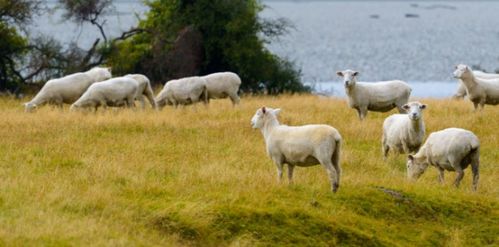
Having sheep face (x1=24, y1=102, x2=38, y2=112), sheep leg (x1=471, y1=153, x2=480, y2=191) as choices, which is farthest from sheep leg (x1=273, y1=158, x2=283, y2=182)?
sheep face (x1=24, y1=102, x2=38, y2=112)

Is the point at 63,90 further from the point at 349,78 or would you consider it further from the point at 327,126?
the point at 327,126

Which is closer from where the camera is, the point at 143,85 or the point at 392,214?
the point at 392,214

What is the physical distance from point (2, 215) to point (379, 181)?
599 centimetres

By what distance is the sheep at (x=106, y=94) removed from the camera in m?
25.5

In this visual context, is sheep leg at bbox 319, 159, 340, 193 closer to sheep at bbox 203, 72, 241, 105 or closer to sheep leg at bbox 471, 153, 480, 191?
sheep leg at bbox 471, 153, 480, 191

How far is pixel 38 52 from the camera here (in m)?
37.5

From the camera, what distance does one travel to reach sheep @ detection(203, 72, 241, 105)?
91.9 feet

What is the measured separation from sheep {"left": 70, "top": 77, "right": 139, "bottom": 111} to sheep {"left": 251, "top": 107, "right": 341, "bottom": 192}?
9155mm

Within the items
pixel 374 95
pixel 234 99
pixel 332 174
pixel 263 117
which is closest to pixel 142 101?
pixel 234 99

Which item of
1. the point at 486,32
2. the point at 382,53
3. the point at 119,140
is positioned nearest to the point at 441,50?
the point at 382,53

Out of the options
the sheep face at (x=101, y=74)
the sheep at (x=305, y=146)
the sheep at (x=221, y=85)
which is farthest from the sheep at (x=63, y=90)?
the sheep at (x=305, y=146)

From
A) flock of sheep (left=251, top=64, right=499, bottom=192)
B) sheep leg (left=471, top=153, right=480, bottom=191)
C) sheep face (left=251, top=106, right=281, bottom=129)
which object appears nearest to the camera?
flock of sheep (left=251, top=64, right=499, bottom=192)

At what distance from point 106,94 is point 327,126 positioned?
10760 millimetres

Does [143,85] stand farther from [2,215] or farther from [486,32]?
[486,32]
